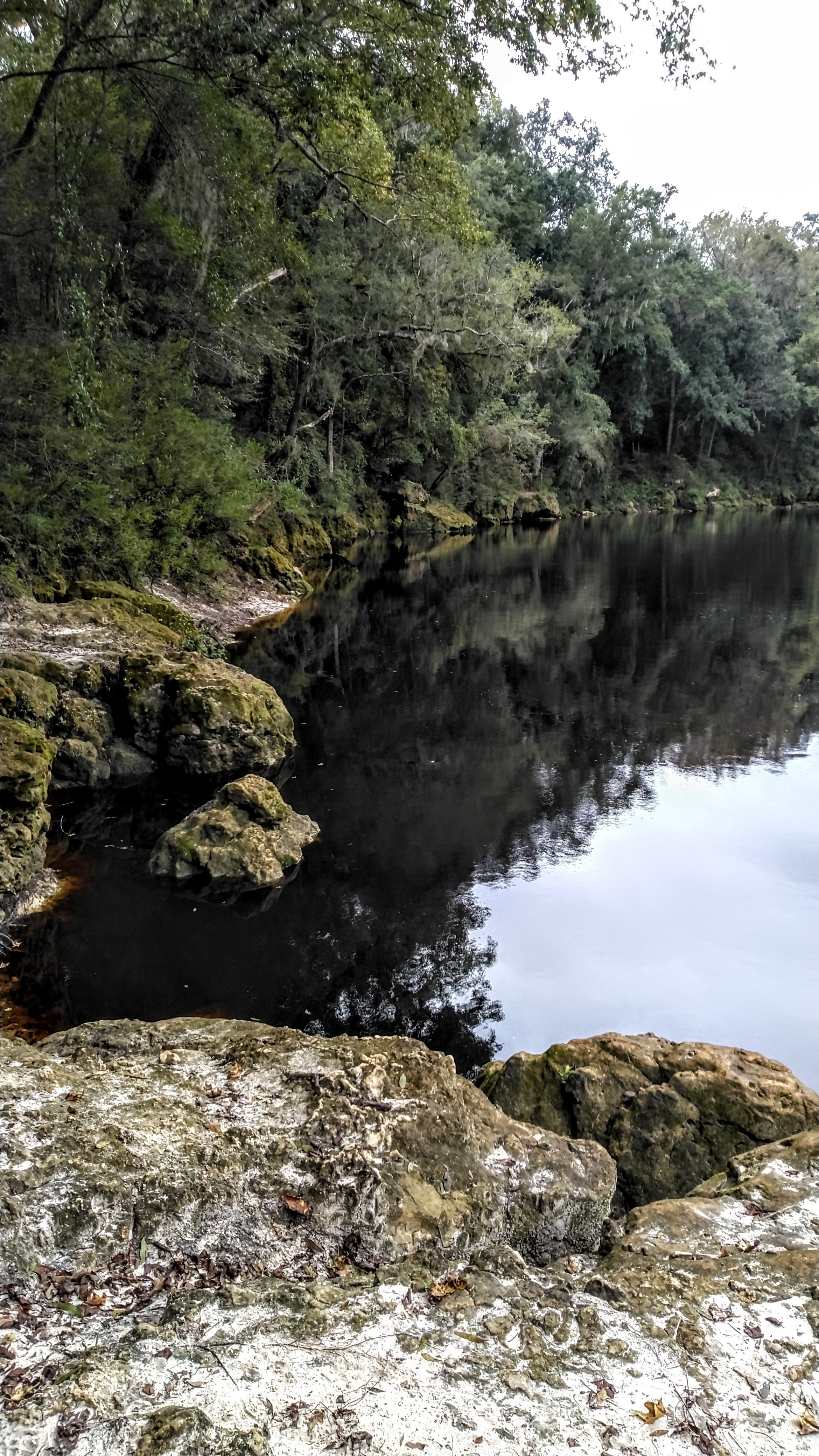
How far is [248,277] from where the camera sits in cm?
2011

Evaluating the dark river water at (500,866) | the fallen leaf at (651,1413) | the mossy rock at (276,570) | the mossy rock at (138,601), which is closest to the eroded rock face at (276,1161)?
the fallen leaf at (651,1413)

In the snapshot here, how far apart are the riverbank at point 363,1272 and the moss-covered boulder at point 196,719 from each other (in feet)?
20.2

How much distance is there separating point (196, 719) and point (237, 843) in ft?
9.49

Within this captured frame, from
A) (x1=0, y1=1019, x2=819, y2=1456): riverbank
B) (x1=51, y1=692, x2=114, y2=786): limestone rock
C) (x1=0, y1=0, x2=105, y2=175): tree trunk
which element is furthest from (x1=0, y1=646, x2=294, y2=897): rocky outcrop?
(x1=0, y1=0, x2=105, y2=175): tree trunk

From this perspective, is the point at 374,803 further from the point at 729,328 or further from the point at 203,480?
the point at 729,328

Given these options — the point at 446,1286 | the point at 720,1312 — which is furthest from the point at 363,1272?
the point at 720,1312

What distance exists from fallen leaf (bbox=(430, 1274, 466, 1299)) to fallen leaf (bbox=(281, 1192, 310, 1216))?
55 cm

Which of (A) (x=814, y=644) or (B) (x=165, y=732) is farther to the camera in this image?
(A) (x=814, y=644)

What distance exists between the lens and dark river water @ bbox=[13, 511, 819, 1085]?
6.14m

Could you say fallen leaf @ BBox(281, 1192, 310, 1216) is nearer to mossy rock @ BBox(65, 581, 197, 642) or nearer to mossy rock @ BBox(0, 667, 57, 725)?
mossy rock @ BBox(0, 667, 57, 725)

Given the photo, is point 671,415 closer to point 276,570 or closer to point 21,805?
point 276,570

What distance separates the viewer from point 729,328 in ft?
185

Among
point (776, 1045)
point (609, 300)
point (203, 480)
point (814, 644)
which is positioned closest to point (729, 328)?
point (609, 300)

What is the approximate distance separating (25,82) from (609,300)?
42.5 m
